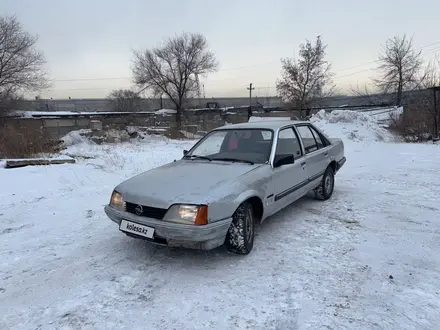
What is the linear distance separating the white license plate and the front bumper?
38 mm

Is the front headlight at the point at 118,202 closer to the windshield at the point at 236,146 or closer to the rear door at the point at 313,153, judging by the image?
the windshield at the point at 236,146

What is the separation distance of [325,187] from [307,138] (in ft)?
3.10

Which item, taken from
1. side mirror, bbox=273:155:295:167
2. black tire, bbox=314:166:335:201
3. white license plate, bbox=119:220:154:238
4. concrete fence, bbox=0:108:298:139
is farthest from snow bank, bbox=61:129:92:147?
side mirror, bbox=273:155:295:167

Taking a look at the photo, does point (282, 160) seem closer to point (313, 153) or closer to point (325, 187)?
point (313, 153)

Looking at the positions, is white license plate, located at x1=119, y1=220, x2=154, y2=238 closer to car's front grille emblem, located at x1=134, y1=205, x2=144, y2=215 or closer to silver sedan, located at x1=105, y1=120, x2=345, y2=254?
silver sedan, located at x1=105, y1=120, x2=345, y2=254

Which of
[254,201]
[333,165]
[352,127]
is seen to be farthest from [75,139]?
[254,201]

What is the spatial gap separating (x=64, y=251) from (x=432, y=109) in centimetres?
1485

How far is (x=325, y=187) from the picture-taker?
5.53 metres

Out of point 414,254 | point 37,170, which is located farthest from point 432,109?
point 37,170

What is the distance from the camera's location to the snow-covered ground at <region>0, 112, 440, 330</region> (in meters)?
2.51

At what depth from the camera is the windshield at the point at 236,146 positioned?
420 cm

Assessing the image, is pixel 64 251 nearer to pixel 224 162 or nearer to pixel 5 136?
pixel 224 162

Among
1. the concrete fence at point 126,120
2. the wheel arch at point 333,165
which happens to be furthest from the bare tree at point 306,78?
the wheel arch at point 333,165

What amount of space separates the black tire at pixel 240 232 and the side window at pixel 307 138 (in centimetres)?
193
